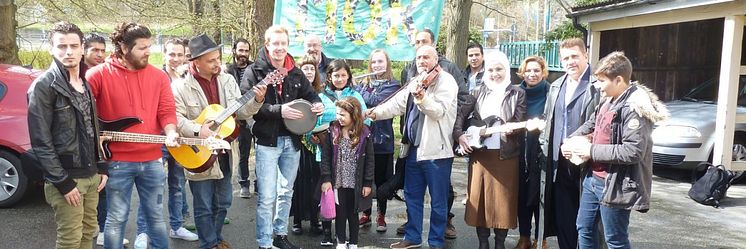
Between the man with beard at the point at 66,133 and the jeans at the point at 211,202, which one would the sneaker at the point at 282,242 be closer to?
the jeans at the point at 211,202

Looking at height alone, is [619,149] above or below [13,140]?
above

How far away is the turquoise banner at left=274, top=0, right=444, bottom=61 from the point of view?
6723mm

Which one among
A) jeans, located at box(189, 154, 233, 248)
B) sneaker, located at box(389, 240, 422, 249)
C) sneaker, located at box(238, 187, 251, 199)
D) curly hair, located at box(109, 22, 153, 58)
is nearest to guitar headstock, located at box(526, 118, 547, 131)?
sneaker, located at box(389, 240, 422, 249)

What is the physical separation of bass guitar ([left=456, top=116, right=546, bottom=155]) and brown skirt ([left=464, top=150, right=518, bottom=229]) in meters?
0.13

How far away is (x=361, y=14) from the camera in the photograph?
6879 mm

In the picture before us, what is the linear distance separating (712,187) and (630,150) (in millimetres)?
3985

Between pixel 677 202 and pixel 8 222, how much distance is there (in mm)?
7099

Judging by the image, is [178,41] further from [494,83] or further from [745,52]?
[745,52]

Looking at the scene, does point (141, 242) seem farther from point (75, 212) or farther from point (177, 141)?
point (177, 141)

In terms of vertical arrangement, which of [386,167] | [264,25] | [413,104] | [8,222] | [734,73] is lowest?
[8,222]

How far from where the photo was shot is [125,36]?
130 inches

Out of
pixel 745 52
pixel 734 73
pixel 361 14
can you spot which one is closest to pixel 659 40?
pixel 745 52

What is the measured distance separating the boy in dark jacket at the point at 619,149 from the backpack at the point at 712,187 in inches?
141

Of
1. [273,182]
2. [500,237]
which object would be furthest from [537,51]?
[273,182]
